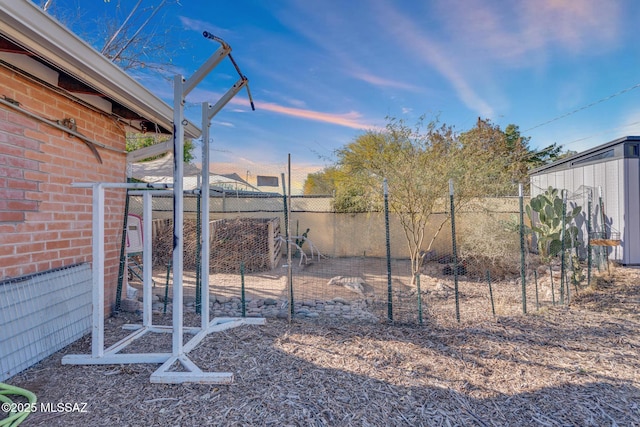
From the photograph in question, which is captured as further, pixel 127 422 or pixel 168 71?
pixel 168 71

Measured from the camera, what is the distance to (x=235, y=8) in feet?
19.4

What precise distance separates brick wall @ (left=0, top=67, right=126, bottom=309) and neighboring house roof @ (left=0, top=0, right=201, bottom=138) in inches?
15.4

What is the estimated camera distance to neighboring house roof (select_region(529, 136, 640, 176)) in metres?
7.22

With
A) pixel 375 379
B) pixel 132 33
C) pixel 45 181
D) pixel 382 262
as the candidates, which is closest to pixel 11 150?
pixel 45 181

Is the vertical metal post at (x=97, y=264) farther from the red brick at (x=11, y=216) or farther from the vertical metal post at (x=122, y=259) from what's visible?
the vertical metal post at (x=122, y=259)

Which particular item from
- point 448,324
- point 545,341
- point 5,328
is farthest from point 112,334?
point 545,341

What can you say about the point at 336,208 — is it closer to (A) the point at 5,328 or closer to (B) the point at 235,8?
(B) the point at 235,8

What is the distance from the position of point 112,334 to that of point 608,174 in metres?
10.4

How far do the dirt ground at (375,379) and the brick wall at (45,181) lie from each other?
2.91ft

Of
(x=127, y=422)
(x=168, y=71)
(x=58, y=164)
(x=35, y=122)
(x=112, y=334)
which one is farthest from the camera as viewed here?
(x=168, y=71)

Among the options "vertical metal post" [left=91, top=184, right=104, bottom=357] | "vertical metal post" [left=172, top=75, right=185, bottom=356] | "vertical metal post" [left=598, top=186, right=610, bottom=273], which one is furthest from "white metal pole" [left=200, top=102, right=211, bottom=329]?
"vertical metal post" [left=598, top=186, right=610, bottom=273]

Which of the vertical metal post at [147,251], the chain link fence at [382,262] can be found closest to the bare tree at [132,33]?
the chain link fence at [382,262]

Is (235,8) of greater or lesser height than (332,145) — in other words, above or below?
above

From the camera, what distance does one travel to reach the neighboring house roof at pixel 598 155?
722 centimetres
